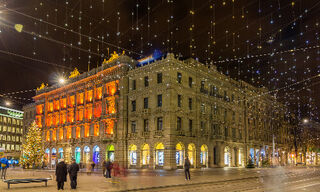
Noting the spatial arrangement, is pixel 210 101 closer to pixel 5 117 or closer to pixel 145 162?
pixel 145 162

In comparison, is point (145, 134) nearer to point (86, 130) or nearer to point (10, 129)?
point (86, 130)

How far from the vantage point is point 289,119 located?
3297 inches

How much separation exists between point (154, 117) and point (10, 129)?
260 ft

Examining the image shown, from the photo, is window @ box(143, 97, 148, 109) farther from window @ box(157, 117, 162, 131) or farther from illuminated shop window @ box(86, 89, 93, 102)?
illuminated shop window @ box(86, 89, 93, 102)

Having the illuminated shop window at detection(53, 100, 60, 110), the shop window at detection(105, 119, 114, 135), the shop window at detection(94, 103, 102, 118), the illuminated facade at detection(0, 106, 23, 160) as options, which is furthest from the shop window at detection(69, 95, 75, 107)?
the illuminated facade at detection(0, 106, 23, 160)

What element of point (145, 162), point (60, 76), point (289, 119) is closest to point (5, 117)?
point (60, 76)

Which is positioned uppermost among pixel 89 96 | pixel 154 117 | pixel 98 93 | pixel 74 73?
pixel 74 73

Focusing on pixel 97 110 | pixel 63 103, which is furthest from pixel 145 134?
pixel 63 103

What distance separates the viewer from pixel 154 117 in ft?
143

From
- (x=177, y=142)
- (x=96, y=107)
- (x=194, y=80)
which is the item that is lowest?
(x=177, y=142)

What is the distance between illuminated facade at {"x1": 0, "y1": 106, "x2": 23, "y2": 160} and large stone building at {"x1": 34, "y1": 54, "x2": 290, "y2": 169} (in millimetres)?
45790

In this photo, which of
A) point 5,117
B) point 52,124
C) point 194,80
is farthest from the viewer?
point 5,117

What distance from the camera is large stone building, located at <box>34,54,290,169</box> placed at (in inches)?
1693

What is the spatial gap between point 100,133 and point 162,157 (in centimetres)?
1273
